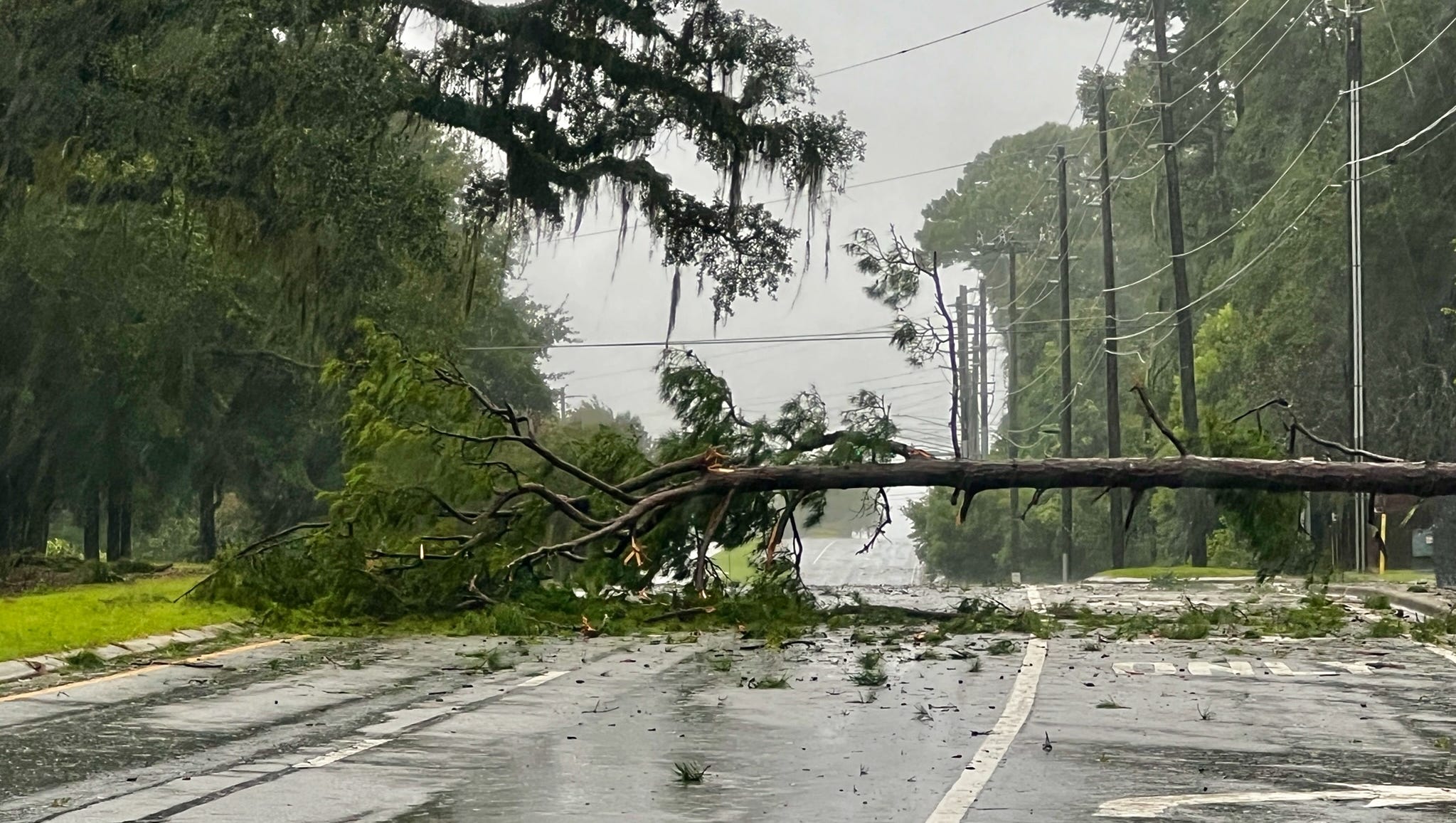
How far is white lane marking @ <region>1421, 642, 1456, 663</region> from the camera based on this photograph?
51.8ft

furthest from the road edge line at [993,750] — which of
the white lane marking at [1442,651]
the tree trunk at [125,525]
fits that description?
the tree trunk at [125,525]

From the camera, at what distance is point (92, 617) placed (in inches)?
674

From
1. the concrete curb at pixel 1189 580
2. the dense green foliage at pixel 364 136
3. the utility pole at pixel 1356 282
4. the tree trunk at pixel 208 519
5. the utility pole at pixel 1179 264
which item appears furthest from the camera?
the tree trunk at pixel 208 519

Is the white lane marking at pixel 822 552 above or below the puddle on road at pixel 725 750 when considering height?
below

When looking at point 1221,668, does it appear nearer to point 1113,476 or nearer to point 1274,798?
point 1113,476

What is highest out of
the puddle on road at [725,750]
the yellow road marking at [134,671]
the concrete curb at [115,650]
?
the concrete curb at [115,650]

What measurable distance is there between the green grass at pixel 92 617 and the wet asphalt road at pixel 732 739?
4.09ft

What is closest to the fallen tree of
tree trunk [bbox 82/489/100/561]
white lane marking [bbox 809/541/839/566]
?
tree trunk [bbox 82/489/100/561]

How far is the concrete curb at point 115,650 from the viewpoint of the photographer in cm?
1291

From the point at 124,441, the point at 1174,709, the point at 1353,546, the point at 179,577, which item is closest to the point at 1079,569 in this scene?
the point at 1353,546

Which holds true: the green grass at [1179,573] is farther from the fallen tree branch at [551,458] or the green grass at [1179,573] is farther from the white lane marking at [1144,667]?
the white lane marking at [1144,667]

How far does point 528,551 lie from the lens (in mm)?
18797

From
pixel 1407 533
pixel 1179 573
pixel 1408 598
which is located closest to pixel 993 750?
pixel 1408 598

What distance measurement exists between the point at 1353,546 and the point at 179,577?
24.5 m
